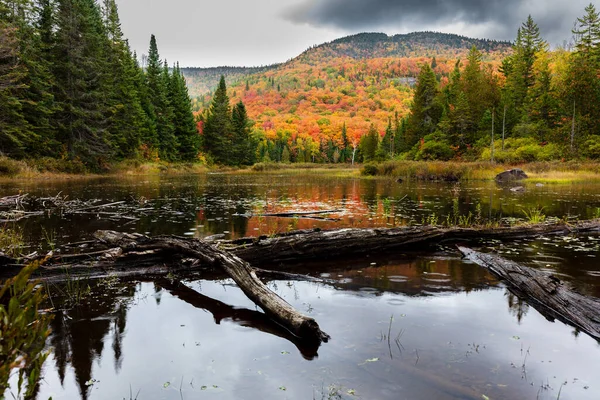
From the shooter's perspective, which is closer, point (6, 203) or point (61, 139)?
point (6, 203)

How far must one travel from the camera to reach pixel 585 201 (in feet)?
66.9

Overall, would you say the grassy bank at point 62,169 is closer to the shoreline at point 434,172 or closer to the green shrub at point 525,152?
the shoreline at point 434,172

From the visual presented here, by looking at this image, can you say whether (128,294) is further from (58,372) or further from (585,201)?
(585,201)

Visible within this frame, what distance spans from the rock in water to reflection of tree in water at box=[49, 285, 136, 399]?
41.2 metres

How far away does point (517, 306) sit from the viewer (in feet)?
19.9

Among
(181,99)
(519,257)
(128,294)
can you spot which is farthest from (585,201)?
(181,99)

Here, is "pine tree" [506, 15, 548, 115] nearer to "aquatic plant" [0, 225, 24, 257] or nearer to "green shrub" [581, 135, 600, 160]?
"green shrub" [581, 135, 600, 160]

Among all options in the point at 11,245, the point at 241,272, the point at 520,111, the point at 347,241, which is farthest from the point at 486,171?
the point at 11,245

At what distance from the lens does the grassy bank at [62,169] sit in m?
31.6

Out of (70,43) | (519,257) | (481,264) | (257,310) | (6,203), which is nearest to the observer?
(257,310)

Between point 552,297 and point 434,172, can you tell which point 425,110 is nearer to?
point 434,172

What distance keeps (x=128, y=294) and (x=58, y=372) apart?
2.41 m

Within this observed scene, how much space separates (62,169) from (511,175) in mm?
45343

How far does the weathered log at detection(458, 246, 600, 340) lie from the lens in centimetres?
520
